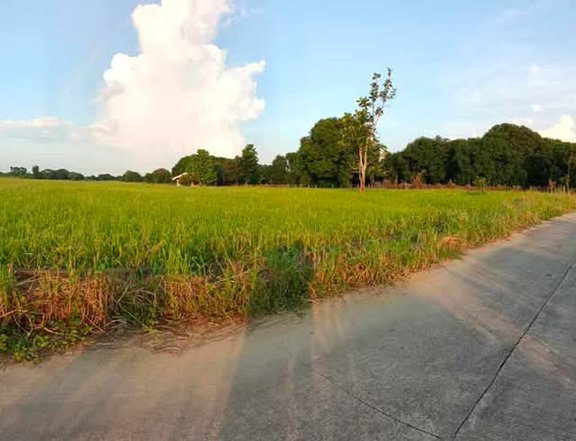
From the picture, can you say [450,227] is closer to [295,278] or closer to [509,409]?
[295,278]

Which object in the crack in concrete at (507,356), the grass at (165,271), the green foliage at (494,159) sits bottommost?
the crack in concrete at (507,356)

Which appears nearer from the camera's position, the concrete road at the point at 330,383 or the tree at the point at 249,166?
the concrete road at the point at 330,383

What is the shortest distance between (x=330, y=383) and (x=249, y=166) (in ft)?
238

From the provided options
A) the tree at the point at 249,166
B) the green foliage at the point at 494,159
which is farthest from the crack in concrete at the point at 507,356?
the tree at the point at 249,166

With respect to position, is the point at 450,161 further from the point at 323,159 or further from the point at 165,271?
the point at 165,271

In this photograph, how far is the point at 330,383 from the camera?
8.68 feet

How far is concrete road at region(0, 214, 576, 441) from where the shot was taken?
2.18 m

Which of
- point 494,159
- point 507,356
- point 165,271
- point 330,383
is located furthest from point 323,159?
point 330,383

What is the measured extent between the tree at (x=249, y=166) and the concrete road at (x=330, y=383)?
2782 inches

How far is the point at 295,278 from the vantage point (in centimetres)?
425

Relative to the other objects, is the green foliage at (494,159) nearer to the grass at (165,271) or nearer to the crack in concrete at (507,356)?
the crack in concrete at (507,356)

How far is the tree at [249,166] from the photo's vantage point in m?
73.6

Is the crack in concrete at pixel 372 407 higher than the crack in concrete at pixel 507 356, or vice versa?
the crack in concrete at pixel 372 407

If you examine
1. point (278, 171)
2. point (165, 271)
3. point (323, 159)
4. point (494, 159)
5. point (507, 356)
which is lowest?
point (507, 356)
